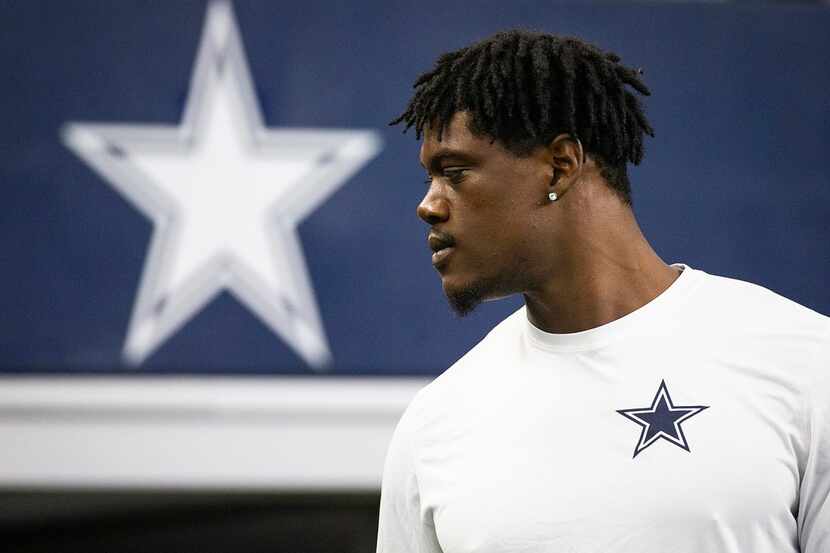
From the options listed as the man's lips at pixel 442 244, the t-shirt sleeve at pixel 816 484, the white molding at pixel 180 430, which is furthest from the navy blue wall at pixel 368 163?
the t-shirt sleeve at pixel 816 484

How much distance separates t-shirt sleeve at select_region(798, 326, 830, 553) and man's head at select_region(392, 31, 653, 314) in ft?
1.53

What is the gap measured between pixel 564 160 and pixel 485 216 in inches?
6.4

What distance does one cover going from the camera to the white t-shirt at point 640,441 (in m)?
1.60

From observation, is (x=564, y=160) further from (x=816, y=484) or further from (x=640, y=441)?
(x=816, y=484)

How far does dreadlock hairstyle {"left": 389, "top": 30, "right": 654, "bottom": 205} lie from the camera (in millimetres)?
1847

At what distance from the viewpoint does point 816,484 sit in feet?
5.25

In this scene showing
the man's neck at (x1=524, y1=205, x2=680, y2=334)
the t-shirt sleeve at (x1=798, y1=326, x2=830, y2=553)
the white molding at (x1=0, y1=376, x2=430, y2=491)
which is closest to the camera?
the t-shirt sleeve at (x1=798, y1=326, x2=830, y2=553)

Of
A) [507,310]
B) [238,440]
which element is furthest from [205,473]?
[507,310]

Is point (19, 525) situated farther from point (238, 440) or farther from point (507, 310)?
point (507, 310)

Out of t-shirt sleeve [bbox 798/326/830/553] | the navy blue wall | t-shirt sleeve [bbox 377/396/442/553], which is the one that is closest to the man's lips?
t-shirt sleeve [bbox 377/396/442/553]

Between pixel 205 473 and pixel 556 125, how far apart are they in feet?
7.85

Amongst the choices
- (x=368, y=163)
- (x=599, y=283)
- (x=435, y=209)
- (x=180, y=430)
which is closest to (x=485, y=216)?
(x=435, y=209)

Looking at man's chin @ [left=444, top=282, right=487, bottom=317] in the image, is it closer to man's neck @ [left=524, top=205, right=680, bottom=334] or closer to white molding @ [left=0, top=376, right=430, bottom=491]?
man's neck @ [left=524, top=205, right=680, bottom=334]

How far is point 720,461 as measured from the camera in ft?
5.32
